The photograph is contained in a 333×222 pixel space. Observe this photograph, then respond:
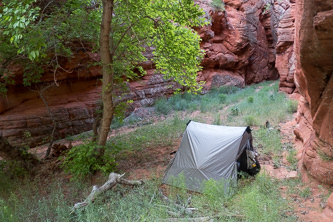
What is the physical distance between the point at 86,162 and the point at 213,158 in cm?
336

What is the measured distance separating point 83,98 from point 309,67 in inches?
429

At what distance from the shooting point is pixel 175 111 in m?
15.9

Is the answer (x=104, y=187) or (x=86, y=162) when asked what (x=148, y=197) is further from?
(x=86, y=162)

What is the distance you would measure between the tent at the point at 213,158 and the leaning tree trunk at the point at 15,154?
4147mm

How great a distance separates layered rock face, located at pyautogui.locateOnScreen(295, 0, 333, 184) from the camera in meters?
4.15

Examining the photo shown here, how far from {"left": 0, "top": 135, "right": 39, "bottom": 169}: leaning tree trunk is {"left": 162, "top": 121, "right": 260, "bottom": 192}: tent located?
415 centimetres

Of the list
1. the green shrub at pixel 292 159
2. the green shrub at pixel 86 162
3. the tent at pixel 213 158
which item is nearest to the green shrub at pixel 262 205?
the tent at pixel 213 158

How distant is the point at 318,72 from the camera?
530cm

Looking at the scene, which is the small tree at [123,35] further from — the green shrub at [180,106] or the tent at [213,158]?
the green shrub at [180,106]

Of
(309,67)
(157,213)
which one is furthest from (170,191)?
(309,67)

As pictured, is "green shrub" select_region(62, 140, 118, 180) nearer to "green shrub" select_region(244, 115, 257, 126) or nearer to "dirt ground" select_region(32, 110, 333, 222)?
"dirt ground" select_region(32, 110, 333, 222)

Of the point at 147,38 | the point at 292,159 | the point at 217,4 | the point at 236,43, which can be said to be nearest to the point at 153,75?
the point at 217,4

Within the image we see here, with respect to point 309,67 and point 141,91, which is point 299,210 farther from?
point 141,91

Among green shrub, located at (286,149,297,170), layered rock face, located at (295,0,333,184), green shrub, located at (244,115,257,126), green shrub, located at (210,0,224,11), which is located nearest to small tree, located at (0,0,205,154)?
layered rock face, located at (295,0,333,184)
